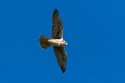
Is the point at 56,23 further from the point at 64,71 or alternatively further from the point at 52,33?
the point at 64,71

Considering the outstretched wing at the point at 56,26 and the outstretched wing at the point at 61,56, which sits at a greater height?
the outstretched wing at the point at 56,26

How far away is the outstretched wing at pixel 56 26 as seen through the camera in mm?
40938

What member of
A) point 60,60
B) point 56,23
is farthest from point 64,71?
point 56,23

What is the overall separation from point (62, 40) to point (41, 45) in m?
1.53

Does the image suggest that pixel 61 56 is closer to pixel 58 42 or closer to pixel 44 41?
pixel 58 42

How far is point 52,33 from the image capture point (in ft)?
136

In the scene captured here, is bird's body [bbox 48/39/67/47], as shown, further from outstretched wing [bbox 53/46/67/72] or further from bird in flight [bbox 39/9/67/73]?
outstretched wing [bbox 53/46/67/72]

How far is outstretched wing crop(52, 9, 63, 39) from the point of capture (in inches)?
1612

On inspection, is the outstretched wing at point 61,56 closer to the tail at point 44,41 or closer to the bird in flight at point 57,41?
the bird in flight at point 57,41

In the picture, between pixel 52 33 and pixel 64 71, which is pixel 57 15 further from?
pixel 64 71

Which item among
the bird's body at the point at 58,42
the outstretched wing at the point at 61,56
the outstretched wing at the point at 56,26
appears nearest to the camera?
the outstretched wing at the point at 56,26

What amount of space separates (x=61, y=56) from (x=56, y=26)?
248 centimetres

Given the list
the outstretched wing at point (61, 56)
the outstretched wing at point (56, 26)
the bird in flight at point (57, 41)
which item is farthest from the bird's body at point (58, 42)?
the outstretched wing at point (61, 56)

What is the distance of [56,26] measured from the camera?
135ft
